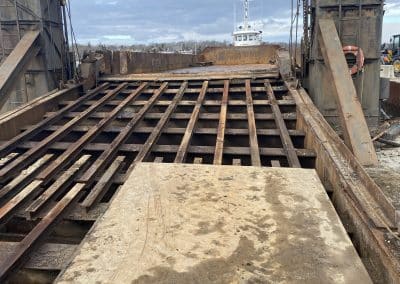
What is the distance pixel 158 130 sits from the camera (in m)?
5.56

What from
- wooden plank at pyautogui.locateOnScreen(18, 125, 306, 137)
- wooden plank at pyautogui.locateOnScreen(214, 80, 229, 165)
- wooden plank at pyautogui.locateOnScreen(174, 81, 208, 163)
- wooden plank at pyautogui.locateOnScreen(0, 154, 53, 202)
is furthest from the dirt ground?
wooden plank at pyautogui.locateOnScreen(0, 154, 53, 202)

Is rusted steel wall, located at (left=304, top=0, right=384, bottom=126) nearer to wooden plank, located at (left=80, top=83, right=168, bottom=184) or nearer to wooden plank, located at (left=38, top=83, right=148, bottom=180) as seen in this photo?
wooden plank, located at (left=80, top=83, right=168, bottom=184)

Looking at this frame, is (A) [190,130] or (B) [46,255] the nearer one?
(B) [46,255]

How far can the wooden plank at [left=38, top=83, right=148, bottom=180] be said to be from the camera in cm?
438

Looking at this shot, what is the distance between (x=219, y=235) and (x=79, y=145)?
3116 mm

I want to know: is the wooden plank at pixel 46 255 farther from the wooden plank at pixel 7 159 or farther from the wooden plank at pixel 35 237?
the wooden plank at pixel 7 159

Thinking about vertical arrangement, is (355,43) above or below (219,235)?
above

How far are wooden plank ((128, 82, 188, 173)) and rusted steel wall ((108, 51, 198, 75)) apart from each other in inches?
115

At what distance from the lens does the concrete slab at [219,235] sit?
2236 mm

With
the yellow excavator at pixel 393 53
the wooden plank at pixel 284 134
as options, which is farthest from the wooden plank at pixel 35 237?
the yellow excavator at pixel 393 53

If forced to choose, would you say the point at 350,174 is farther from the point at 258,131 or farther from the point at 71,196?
the point at 71,196

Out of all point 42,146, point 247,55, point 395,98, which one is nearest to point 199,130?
point 42,146

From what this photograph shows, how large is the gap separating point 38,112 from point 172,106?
234cm

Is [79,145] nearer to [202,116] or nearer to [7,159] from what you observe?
[7,159]
